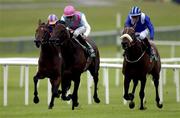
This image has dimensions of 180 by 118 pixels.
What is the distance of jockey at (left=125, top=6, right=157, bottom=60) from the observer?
1722 cm

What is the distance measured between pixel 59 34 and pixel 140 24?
6.09 feet

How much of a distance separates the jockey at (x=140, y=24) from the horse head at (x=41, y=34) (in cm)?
171

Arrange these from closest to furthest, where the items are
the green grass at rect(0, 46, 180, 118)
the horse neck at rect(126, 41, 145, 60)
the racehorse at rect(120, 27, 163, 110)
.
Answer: the green grass at rect(0, 46, 180, 118) → the racehorse at rect(120, 27, 163, 110) → the horse neck at rect(126, 41, 145, 60)

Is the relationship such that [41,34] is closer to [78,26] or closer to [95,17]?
[78,26]

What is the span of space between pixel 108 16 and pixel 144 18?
36.2m

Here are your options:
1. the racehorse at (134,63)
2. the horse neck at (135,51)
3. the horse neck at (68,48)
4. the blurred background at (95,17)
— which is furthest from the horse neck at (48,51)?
the blurred background at (95,17)

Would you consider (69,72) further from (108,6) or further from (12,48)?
(108,6)

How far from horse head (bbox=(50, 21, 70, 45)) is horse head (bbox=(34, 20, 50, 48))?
113 millimetres

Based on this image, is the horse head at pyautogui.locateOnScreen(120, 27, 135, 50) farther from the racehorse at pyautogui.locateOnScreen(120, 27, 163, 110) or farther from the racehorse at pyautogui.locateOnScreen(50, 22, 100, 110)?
the racehorse at pyautogui.locateOnScreen(50, 22, 100, 110)

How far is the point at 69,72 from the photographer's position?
17.1 metres

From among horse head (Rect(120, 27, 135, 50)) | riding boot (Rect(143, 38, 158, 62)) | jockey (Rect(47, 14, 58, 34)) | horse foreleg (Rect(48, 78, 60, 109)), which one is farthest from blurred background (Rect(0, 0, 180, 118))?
jockey (Rect(47, 14, 58, 34))

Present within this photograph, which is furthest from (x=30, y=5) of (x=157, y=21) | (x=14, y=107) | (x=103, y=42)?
(x=14, y=107)

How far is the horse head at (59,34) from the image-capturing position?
16.3 meters

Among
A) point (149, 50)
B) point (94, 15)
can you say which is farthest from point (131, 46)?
point (94, 15)
